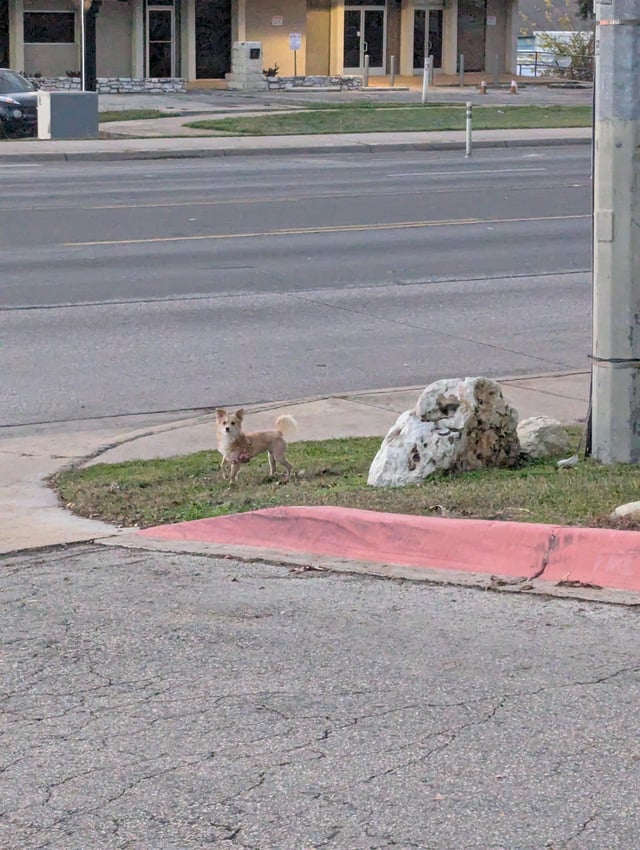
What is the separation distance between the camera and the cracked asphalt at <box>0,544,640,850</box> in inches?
162

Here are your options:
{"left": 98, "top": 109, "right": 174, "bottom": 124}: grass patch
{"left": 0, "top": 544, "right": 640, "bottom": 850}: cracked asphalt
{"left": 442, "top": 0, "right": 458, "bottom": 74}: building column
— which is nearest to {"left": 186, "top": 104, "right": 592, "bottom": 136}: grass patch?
{"left": 98, "top": 109, "right": 174, "bottom": 124}: grass patch

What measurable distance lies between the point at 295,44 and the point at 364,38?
3.80 meters

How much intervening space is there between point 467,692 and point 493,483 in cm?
274

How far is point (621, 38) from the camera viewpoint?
778 centimetres

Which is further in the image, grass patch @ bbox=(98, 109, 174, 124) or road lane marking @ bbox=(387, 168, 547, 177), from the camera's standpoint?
grass patch @ bbox=(98, 109, 174, 124)

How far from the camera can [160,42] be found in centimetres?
5403

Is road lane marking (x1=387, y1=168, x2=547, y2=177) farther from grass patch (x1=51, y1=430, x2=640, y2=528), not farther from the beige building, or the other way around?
the beige building

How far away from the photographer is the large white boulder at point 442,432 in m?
7.93

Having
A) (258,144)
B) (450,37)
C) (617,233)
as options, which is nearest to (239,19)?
(450,37)

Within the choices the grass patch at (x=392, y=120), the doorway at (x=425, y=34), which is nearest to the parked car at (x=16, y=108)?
the grass patch at (x=392, y=120)

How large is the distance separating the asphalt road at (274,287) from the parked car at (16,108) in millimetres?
10544

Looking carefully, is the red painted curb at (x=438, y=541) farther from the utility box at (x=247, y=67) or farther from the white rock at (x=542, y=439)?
the utility box at (x=247, y=67)

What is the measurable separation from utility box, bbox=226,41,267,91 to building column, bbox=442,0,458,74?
8293mm

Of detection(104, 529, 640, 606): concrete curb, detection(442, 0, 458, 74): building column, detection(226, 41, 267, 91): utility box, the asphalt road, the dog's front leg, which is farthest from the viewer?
detection(442, 0, 458, 74): building column
